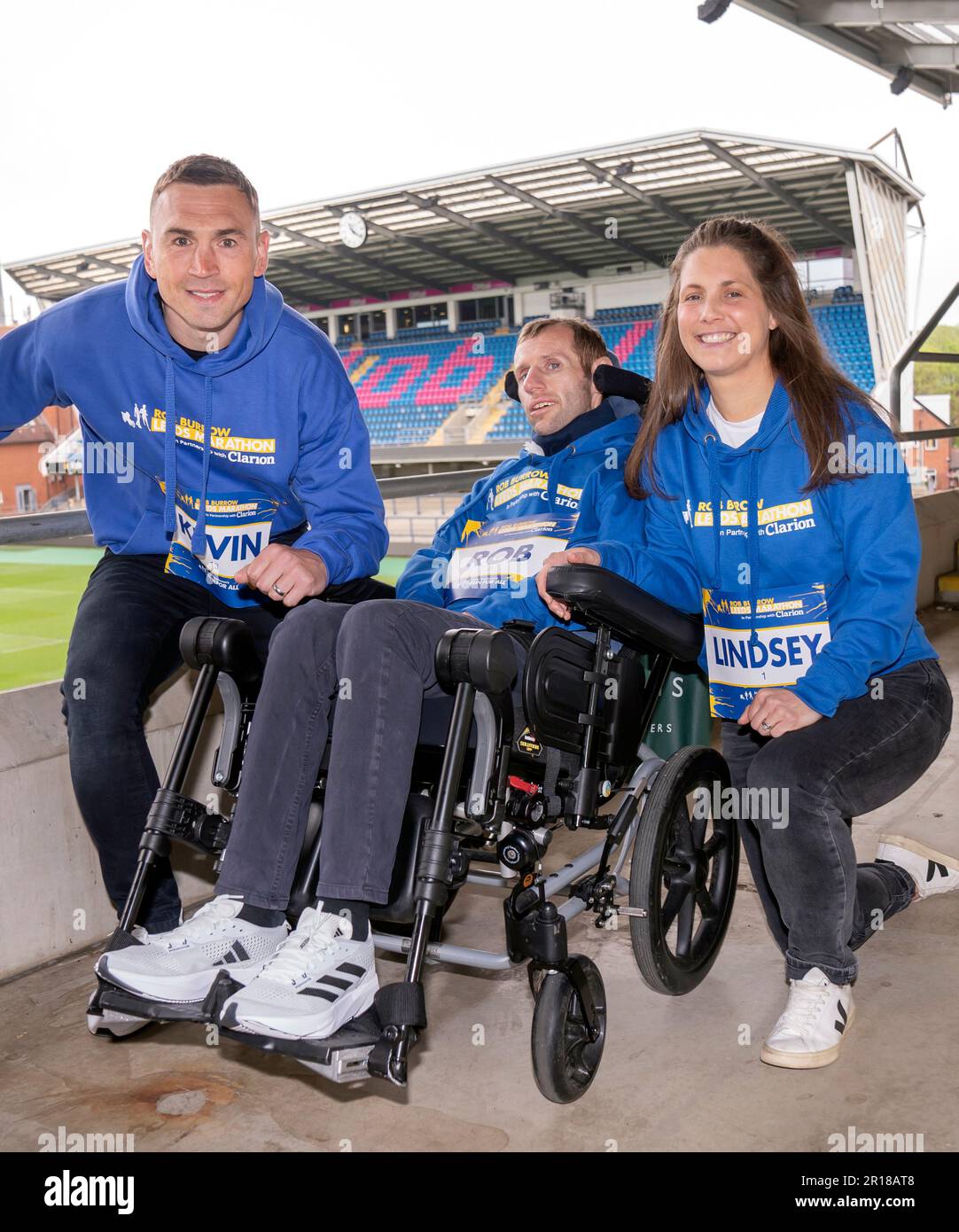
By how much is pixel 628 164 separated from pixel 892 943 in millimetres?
16865

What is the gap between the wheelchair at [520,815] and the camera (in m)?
1.56

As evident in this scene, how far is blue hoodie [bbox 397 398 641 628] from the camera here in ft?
7.29

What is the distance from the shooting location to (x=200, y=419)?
2150 millimetres

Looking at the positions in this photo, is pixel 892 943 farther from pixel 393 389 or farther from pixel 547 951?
pixel 393 389

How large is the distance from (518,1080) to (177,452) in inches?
50.4

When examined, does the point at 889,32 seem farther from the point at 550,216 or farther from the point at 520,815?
the point at 550,216

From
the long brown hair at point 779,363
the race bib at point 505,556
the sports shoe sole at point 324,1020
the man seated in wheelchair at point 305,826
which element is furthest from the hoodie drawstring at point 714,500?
the sports shoe sole at point 324,1020

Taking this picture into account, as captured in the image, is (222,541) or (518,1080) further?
(222,541)

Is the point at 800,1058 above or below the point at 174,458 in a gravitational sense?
below

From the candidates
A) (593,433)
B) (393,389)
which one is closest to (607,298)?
(393,389)

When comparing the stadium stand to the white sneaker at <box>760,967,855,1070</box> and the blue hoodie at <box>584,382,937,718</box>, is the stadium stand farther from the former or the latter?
the white sneaker at <box>760,967,855,1070</box>

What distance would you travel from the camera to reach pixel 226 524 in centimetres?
223
